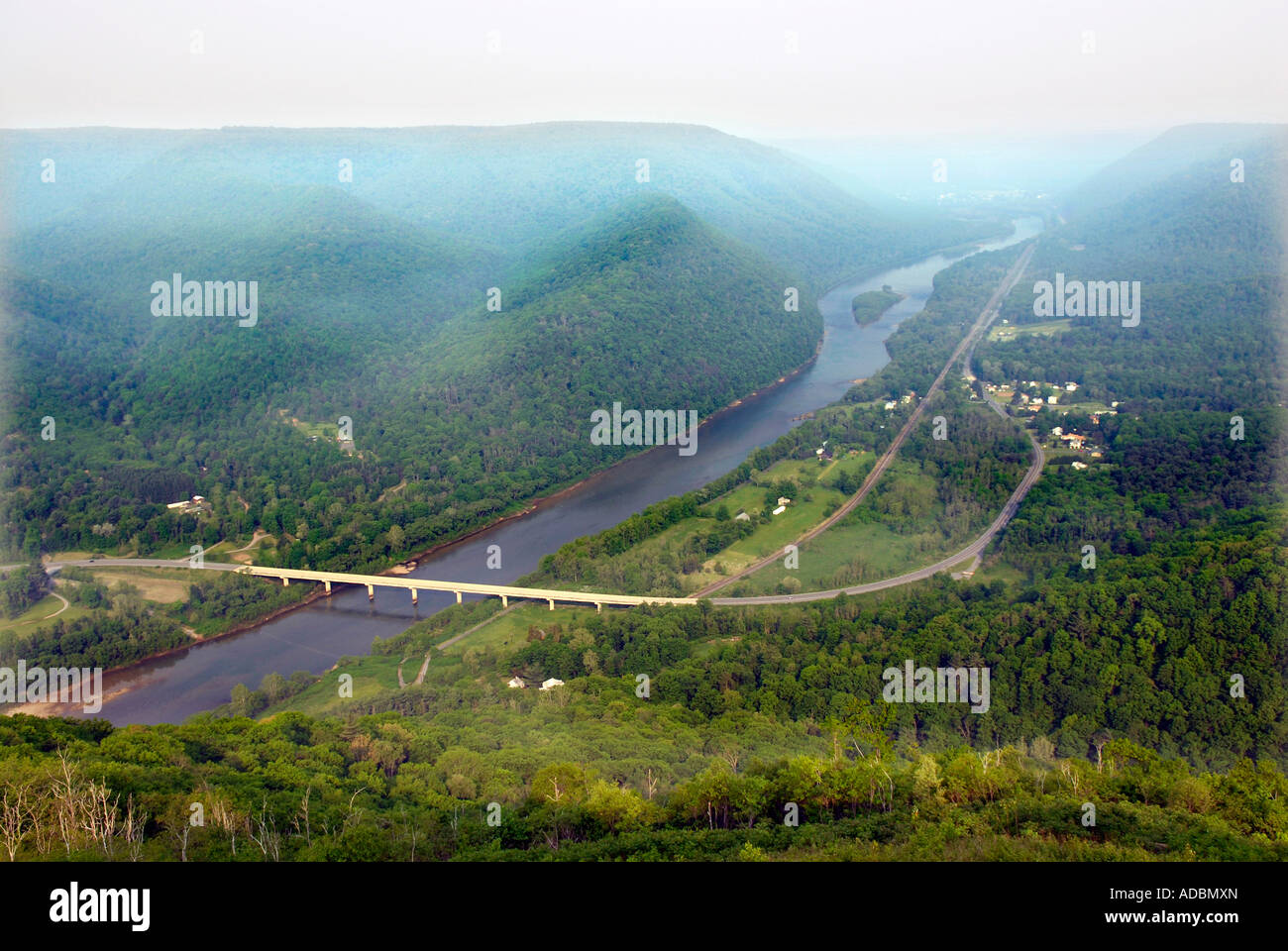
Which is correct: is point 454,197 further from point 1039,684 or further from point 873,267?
point 1039,684

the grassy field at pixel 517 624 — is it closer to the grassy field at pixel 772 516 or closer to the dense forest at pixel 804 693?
the dense forest at pixel 804 693

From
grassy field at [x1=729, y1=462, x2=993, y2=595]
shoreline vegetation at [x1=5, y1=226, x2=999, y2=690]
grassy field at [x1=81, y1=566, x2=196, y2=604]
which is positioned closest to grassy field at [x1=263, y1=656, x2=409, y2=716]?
shoreline vegetation at [x1=5, y1=226, x2=999, y2=690]

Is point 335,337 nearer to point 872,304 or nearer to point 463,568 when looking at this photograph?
point 463,568

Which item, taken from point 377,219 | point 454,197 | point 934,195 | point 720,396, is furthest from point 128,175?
point 934,195

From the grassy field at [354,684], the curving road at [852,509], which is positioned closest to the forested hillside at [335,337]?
the grassy field at [354,684]

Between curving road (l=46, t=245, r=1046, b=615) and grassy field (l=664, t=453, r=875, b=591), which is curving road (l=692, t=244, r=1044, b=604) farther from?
grassy field (l=664, t=453, r=875, b=591)

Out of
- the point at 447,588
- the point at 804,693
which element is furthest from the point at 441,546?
the point at 804,693
